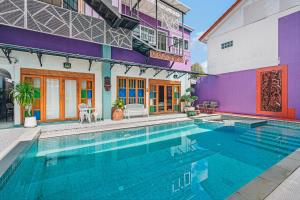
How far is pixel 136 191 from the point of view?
9.54 ft

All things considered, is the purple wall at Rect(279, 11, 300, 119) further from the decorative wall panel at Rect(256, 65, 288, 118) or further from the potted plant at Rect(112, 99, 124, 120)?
the potted plant at Rect(112, 99, 124, 120)

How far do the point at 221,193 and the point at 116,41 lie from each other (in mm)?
7988

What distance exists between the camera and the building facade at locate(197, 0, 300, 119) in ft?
29.9

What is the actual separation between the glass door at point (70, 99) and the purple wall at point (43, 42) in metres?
1.71

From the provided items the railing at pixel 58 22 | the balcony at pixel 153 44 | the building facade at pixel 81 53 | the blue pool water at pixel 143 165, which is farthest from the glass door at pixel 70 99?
the balcony at pixel 153 44

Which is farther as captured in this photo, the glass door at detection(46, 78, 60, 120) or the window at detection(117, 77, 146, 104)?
the window at detection(117, 77, 146, 104)

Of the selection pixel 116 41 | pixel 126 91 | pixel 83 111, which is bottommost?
pixel 83 111

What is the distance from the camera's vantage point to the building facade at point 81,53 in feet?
22.2

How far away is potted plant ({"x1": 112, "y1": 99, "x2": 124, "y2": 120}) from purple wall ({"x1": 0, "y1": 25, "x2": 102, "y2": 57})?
2928 mm

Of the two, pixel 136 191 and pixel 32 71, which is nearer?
pixel 136 191

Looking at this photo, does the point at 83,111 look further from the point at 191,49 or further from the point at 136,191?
the point at 191,49

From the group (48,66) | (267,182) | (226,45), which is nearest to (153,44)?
(226,45)

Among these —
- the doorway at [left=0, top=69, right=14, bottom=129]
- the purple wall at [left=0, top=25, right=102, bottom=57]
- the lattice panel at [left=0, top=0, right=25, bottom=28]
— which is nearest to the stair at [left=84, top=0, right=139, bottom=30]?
the purple wall at [left=0, top=25, right=102, bottom=57]

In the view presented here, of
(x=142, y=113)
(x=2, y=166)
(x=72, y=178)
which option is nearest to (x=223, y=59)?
(x=142, y=113)
